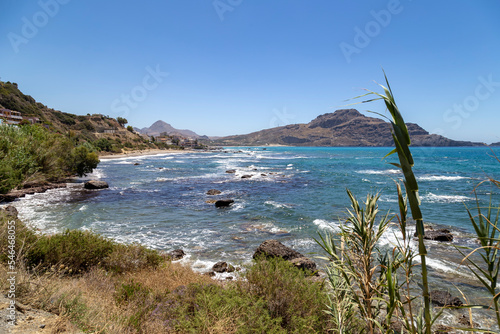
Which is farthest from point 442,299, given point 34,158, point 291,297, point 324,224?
point 34,158

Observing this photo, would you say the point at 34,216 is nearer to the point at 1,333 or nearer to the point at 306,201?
the point at 1,333

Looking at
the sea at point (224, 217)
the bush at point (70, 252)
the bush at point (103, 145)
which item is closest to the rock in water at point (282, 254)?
the sea at point (224, 217)

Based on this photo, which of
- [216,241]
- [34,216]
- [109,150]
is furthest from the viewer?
[109,150]

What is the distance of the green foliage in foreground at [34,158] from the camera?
18.6 meters

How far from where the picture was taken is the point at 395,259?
357 centimetres

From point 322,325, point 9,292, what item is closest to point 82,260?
point 9,292

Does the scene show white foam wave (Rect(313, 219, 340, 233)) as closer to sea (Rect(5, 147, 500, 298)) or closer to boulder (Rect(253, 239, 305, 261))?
sea (Rect(5, 147, 500, 298))

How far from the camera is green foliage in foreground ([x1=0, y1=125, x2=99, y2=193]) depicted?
18.6 meters

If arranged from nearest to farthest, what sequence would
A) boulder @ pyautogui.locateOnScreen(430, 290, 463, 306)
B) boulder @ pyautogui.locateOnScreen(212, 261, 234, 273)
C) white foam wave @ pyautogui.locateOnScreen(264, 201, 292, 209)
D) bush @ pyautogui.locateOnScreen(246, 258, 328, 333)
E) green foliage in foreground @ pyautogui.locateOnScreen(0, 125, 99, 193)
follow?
bush @ pyautogui.locateOnScreen(246, 258, 328, 333), boulder @ pyautogui.locateOnScreen(430, 290, 463, 306), boulder @ pyautogui.locateOnScreen(212, 261, 234, 273), green foliage in foreground @ pyautogui.locateOnScreen(0, 125, 99, 193), white foam wave @ pyautogui.locateOnScreen(264, 201, 292, 209)

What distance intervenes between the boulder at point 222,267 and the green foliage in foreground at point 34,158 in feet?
53.0

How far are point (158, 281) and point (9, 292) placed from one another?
3.55 m

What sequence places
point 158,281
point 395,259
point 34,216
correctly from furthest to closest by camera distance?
1. point 34,216
2. point 158,281
3. point 395,259

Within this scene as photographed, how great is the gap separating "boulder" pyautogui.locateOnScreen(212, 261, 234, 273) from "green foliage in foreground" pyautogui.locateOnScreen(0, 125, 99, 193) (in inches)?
636

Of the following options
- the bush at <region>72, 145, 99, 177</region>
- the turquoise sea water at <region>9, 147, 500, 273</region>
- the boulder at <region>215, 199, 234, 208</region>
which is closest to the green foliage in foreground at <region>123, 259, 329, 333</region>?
the turquoise sea water at <region>9, 147, 500, 273</region>
